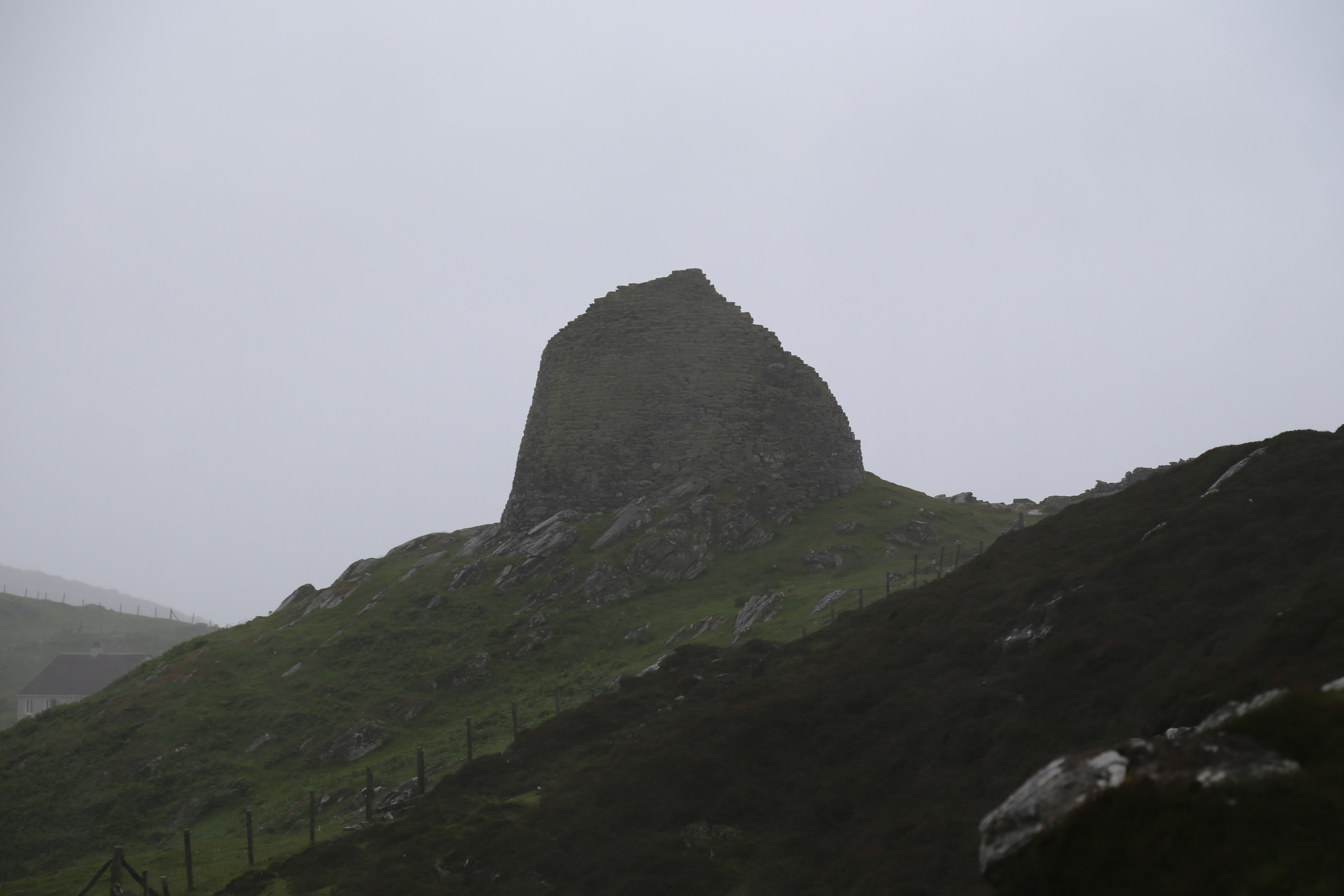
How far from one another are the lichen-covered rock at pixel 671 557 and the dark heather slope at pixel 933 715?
20705mm

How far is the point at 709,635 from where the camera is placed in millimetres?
35750

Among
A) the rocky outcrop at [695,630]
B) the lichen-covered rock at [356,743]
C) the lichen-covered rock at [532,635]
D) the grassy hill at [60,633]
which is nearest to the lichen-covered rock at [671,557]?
the lichen-covered rock at [532,635]

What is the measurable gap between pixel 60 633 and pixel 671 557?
11909cm

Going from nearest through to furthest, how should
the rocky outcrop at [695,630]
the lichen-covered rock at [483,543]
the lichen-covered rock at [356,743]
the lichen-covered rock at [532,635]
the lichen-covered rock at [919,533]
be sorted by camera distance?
the lichen-covered rock at [356,743] → the rocky outcrop at [695,630] → the lichen-covered rock at [532,635] → the lichen-covered rock at [919,533] → the lichen-covered rock at [483,543]

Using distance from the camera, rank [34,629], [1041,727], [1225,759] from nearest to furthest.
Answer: [1225,759] < [1041,727] < [34,629]

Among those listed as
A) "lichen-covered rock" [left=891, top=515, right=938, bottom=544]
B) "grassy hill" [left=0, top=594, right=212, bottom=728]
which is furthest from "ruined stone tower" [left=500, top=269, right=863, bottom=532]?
"grassy hill" [left=0, top=594, right=212, bottom=728]

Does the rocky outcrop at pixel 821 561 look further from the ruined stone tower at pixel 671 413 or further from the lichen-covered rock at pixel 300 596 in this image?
the lichen-covered rock at pixel 300 596

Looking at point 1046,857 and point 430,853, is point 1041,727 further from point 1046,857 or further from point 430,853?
point 430,853

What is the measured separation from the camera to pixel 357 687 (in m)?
41.0

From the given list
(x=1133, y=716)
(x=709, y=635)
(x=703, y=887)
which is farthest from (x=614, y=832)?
(x=709, y=635)

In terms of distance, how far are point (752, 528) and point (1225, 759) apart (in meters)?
40.4

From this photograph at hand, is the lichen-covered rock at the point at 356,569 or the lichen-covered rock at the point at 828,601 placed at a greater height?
the lichen-covered rock at the point at 356,569

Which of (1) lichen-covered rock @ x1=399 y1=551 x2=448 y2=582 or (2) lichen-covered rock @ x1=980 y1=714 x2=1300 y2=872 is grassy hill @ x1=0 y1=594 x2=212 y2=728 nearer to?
(1) lichen-covered rock @ x1=399 y1=551 x2=448 y2=582

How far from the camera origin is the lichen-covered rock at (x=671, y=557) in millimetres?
45688
